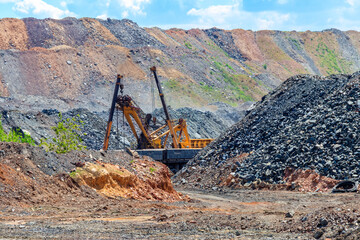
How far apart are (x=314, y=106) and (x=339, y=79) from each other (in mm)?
3563

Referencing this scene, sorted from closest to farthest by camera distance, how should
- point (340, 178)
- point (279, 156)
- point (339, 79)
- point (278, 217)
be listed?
point (278, 217) → point (340, 178) → point (279, 156) → point (339, 79)

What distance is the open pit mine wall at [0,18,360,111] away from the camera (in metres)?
58.6

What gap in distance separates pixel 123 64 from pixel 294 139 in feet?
149

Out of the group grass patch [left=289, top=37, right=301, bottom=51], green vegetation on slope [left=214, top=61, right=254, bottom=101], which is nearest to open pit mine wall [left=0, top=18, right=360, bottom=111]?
green vegetation on slope [left=214, top=61, right=254, bottom=101]

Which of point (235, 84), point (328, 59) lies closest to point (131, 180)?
point (235, 84)

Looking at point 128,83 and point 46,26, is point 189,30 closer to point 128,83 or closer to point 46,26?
point 46,26

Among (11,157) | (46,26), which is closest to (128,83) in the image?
(46,26)

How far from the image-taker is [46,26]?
72.6m

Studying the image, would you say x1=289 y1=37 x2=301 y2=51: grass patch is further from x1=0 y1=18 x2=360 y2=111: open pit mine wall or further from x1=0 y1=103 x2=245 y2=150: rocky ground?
x1=0 y1=103 x2=245 y2=150: rocky ground

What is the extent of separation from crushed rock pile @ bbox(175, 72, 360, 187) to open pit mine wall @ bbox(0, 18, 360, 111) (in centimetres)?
2842

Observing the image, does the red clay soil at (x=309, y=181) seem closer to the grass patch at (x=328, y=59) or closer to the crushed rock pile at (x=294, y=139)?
the crushed rock pile at (x=294, y=139)

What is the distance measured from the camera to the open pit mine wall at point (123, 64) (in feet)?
192

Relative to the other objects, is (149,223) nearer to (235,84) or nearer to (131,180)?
(131,180)

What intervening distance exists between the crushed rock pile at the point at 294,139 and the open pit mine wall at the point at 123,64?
28.4 m
